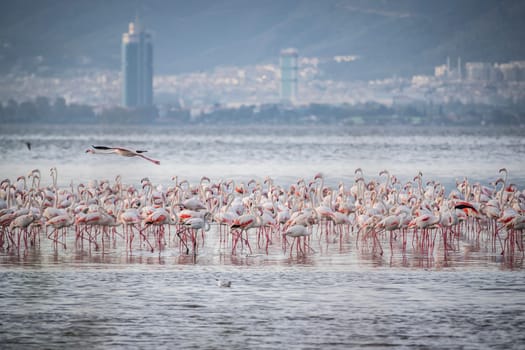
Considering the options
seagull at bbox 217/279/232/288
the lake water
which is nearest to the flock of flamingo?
the lake water

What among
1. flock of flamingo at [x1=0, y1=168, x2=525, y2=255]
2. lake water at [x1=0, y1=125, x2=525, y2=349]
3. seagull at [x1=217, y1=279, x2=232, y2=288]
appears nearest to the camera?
lake water at [x1=0, y1=125, x2=525, y2=349]

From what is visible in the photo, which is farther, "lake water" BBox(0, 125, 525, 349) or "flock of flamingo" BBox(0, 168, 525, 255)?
"flock of flamingo" BBox(0, 168, 525, 255)

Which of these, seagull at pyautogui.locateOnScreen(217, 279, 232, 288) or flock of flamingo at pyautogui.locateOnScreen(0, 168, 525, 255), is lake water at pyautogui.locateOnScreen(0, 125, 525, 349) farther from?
flock of flamingo at pyautogui.locateOnScreen(0, 168, 525, 255)

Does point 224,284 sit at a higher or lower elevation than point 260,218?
Result: lower

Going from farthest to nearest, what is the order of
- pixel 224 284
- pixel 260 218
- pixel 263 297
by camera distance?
pixel 260 218 < pixel 224 284 < pixel 263 297

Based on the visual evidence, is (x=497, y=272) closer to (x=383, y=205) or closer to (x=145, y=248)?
(x=383, y=205)

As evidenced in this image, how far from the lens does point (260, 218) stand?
16.7 m

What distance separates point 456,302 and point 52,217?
680 centimetres

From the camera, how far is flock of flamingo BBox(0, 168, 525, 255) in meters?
16.5

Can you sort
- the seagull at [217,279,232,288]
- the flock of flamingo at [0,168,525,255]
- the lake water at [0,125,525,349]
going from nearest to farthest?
the lake water at [0,125,525,349] → the seagull at [217,279,232,288] → the flock of flamingo at [0,168,525,255]

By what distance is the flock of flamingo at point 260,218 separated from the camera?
16516mm

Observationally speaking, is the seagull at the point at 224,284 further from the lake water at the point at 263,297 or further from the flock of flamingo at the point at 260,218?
the flock of flamingo at the point at 260,218

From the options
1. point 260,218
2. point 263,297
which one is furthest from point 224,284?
point 260,218

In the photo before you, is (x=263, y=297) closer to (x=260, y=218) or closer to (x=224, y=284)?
(x=224, y=284)
